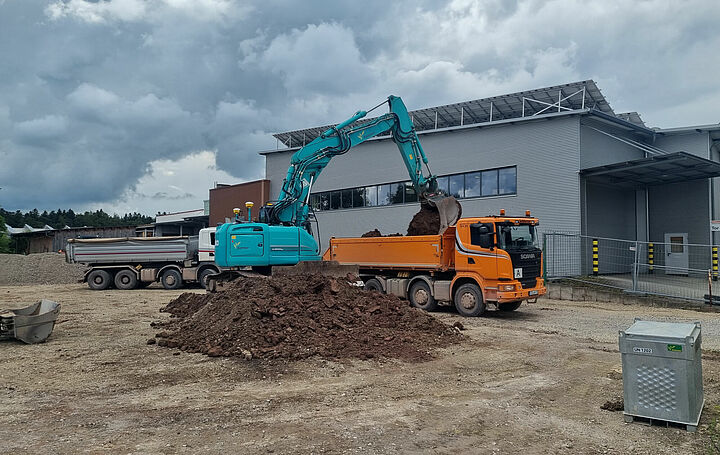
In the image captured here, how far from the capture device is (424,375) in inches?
320

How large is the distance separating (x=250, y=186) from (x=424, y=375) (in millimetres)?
29291

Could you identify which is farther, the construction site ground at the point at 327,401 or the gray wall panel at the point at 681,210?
the gray wall panel at the point at 681,210

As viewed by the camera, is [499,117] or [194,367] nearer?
[194,367]

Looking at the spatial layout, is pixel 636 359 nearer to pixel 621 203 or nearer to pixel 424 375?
pixel 424 375

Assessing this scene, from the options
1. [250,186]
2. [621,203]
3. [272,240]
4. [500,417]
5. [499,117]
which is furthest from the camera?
[250,186]

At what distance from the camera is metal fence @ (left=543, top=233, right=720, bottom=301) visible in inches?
772

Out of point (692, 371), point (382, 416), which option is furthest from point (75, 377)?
point (692, 371)

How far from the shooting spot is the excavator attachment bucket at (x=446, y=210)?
639 inches

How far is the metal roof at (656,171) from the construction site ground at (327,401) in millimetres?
10948

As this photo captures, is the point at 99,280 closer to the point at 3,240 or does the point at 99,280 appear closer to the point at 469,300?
the point at 469,300

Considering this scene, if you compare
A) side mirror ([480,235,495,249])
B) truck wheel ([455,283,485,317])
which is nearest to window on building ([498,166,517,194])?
truck wheel ([455,283,485,317])

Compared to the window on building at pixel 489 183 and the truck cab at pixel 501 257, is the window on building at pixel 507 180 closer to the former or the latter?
the window on building at pixel 489 183

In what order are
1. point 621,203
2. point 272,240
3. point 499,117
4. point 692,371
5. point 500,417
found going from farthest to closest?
point 499,117 < point 621,203 < point 272,240 < point 500,417 < point 692,371

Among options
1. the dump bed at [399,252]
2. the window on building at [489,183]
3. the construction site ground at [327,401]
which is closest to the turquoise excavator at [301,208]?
the dump bed at [399,252]
